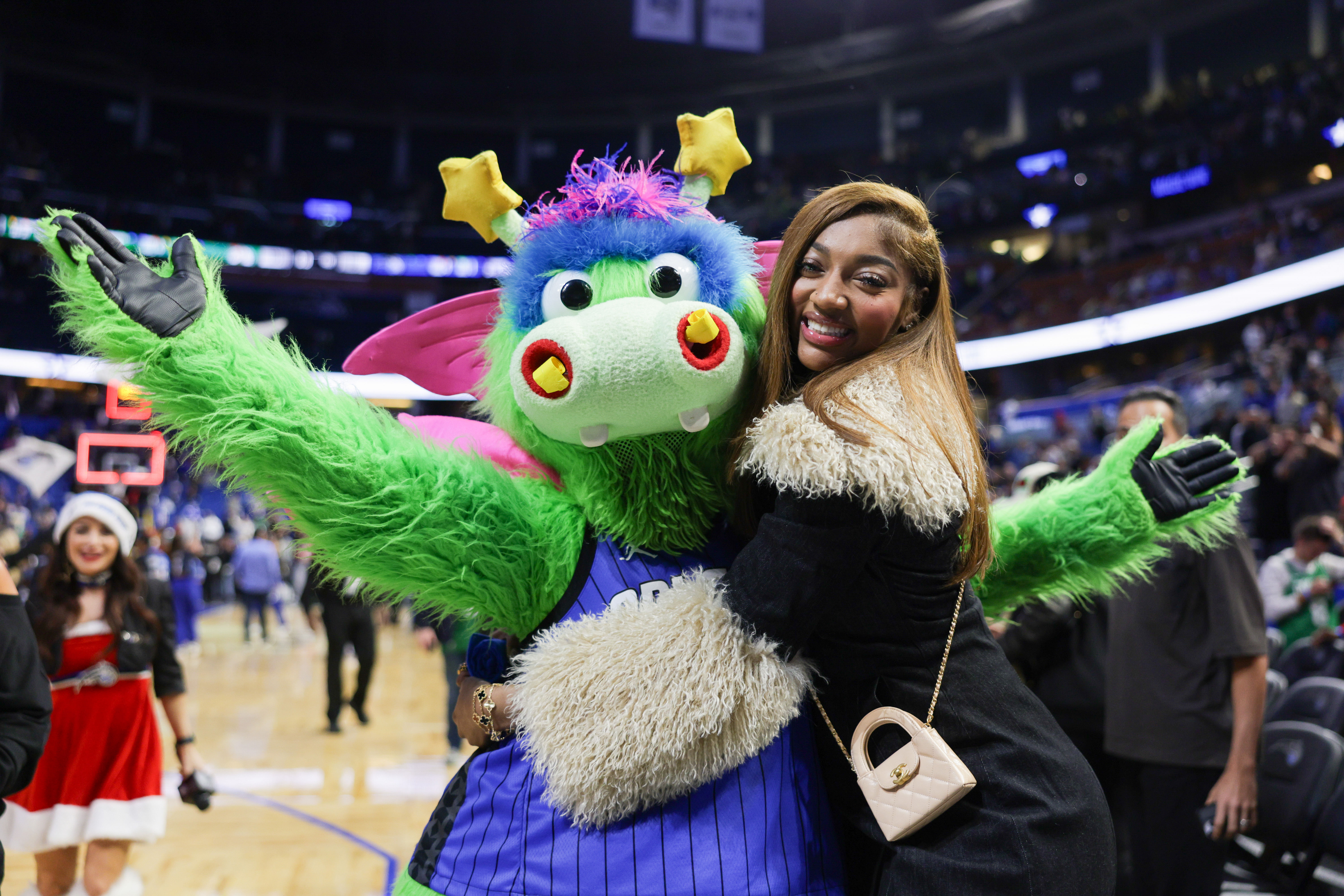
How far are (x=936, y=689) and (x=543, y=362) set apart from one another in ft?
1.97

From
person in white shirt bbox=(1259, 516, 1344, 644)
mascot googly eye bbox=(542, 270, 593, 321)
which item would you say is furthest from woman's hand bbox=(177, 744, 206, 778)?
person in white shirt bbox=(1259, 516, 1344, 644)

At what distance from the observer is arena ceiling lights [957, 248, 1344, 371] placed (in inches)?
492

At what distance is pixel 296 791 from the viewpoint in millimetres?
4469

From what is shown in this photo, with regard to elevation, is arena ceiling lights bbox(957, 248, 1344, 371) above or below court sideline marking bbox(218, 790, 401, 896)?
above

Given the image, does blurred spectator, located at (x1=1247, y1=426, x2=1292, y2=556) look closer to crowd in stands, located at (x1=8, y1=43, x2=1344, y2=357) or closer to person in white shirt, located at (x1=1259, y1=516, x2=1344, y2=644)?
person in white shirt, located at (x1=1259, y1=516, x2=1344, y2=644)

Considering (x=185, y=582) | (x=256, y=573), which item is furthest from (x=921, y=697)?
(x=256, y=573)

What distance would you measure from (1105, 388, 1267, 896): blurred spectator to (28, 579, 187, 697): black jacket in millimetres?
2767

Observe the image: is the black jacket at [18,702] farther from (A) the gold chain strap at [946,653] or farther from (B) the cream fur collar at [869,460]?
(A) the gold chain strap at [946,653]

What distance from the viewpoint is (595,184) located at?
1.30 metres

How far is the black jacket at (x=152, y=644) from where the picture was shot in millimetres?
2910

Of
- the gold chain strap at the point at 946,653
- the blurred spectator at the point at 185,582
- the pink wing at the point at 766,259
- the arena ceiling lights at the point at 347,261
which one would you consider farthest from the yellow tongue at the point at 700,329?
the arena ceiling lights at the point at 347,261

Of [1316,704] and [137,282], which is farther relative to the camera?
[1316,704]

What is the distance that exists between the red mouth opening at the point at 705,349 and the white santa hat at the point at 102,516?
258cm

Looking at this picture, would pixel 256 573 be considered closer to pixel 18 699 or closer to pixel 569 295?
pixel 18 699
